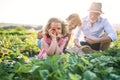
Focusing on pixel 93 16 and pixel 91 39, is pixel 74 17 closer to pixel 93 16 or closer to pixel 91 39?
pixel 93 16

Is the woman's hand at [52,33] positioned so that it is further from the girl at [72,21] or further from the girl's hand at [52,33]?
the girl at [72,21]

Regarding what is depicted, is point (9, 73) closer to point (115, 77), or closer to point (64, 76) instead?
point (64, 76)

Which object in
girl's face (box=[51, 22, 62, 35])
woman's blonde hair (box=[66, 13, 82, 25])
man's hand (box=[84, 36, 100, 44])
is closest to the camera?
girl's face (box=[51, 22, 62, 35])

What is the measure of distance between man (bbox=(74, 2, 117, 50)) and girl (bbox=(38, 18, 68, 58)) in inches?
51.2

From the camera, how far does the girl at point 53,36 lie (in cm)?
489

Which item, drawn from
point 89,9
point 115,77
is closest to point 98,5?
point 89,9

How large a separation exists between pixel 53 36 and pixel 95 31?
6.05 feet

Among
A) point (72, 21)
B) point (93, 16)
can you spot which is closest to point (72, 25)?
point (72, 21)

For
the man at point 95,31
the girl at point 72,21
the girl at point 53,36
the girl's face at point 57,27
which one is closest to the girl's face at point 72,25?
the girl at point 72,21

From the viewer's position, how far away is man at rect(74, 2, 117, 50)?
250 inches

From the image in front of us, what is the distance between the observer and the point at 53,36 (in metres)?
4.89

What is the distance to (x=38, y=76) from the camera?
203 centimetres

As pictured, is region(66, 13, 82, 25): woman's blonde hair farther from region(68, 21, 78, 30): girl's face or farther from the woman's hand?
the woman's hand

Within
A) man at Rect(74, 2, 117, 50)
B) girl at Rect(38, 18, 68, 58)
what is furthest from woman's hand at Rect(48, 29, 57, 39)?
man at Rect(74, 2, 117, 50)
